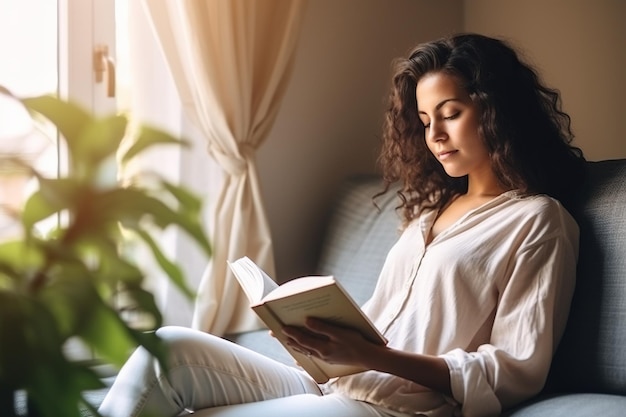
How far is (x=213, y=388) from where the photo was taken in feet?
5.47

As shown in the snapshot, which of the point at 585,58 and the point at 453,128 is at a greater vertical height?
the point at 585,58

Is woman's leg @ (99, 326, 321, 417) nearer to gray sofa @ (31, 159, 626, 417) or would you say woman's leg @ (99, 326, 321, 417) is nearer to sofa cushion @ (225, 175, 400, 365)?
gray sofa @ (31, 159, 626, 417)

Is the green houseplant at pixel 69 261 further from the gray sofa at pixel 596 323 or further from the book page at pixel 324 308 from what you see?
the gray sofa at pixel 596 323

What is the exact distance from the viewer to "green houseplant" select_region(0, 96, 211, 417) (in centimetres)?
58

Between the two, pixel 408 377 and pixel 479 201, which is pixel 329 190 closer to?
pixel 479 201

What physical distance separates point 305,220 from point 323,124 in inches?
11.5

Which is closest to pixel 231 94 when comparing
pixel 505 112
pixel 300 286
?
pixel 505 112

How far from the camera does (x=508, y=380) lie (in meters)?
1.62

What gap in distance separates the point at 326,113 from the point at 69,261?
2247mm

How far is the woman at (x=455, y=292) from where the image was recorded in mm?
1609

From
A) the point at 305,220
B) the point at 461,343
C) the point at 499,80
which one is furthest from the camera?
the point at 305,220

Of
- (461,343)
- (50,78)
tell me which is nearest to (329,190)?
(50,78)

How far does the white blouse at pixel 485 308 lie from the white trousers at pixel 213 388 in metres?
0.09

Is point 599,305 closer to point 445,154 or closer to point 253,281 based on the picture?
point 445,154
